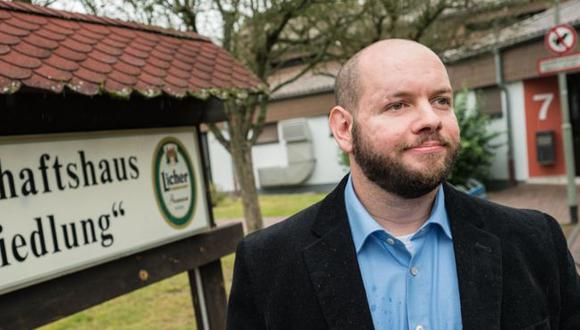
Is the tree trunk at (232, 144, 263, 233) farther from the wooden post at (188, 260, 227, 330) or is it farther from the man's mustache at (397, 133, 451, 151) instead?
the man's mustache at (397, 133, 451, 151)

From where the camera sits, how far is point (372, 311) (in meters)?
1.69

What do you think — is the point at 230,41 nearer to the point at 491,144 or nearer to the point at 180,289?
the point at 180,289

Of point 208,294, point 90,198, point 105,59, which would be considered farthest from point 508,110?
point 90,198

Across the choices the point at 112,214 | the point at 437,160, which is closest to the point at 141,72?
the point at 112,214

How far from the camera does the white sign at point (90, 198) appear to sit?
2.75 m

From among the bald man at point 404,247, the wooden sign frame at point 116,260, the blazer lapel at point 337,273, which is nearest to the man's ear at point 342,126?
the bald man at point 404,247

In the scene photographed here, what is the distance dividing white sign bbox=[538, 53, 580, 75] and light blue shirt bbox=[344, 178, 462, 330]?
7.55 m

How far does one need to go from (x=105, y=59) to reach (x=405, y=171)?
218cm

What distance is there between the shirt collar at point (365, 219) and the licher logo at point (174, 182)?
6.64ft

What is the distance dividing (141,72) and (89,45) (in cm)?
34

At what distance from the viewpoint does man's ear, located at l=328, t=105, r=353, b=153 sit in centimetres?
185

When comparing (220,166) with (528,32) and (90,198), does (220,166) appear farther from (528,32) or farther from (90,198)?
(90,198)

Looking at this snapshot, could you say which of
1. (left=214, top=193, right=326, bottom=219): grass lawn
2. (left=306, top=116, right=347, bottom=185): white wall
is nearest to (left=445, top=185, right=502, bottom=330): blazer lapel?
(left=214, top=193, right=326, bottom=219): grass lawn

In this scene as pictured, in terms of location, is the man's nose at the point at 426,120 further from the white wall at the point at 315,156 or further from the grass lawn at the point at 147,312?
the white wall at the point at 315,156
